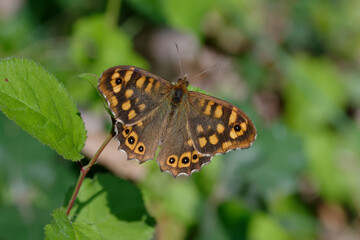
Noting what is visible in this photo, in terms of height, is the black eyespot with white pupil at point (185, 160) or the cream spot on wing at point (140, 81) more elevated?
the cream spot on wing at point (140, 81)

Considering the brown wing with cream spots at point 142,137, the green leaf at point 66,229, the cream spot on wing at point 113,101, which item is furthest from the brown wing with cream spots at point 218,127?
the green leaf at point 66,229

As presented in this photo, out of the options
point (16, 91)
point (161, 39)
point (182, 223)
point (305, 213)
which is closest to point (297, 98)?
point (305, 213)

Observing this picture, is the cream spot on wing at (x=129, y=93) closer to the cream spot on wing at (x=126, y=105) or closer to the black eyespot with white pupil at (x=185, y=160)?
the cream spot on wing at (x=126, y=105)

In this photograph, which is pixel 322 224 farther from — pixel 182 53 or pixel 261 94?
pixel 182 53

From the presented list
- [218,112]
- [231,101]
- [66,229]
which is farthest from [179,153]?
[231,101]

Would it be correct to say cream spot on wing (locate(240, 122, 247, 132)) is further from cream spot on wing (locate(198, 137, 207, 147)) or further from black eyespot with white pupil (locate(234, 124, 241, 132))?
cream spot on wing (locate(198, 137, 207, 147))
